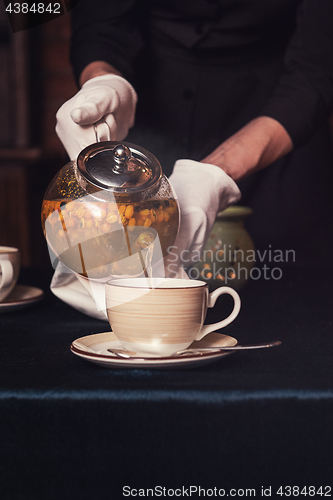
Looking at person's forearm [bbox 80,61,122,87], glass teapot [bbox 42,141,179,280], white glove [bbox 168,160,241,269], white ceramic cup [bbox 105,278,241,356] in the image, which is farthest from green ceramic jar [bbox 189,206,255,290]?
person's forearm [bbox 80,61,122,87]

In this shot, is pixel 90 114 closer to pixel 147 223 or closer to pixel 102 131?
pixel 102 131

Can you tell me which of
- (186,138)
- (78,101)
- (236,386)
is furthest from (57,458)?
(186,138)

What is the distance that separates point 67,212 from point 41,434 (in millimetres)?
260

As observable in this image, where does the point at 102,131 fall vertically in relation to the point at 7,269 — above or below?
above

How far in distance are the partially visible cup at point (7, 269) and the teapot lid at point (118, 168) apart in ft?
0.65

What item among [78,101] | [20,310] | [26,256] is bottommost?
[26,256]

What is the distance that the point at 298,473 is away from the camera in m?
0.34

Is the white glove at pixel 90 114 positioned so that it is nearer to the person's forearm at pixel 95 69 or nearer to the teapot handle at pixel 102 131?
the teapot handle at pixel 102 131

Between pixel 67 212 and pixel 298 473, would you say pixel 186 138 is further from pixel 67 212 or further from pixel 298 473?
pixel 298 473

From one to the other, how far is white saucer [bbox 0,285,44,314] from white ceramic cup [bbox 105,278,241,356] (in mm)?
267

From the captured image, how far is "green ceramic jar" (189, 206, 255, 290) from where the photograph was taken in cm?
75

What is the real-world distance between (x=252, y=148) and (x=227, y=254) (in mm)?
237

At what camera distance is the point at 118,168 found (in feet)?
1.72

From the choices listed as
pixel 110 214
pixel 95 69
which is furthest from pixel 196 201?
pixel 95 69
